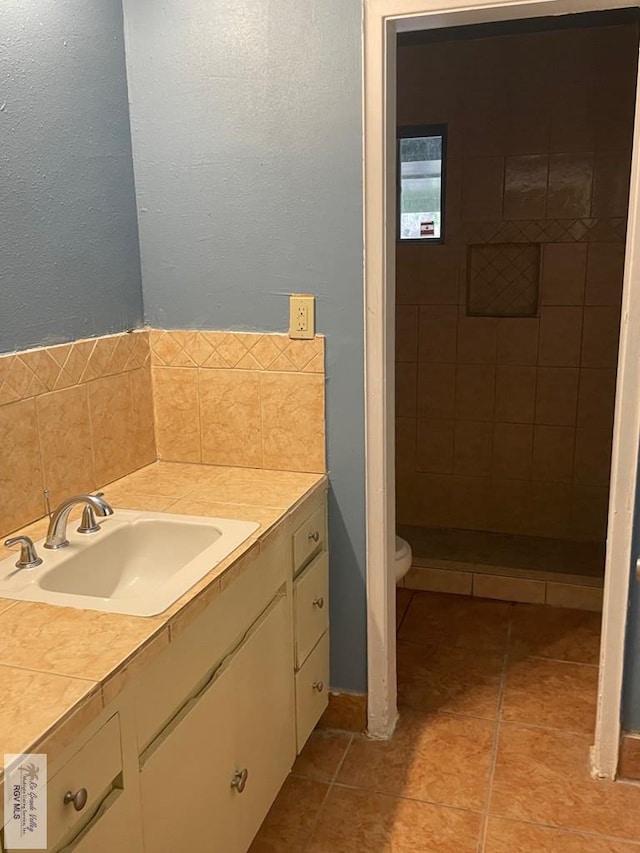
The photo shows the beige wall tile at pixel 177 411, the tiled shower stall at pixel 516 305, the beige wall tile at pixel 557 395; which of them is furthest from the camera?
the beige wall tile at pixel 557 395

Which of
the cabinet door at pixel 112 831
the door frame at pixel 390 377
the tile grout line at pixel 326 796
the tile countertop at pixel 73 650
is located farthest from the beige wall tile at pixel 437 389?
the cabinet door at pixel 112 831

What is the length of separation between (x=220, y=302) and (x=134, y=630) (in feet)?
3.76

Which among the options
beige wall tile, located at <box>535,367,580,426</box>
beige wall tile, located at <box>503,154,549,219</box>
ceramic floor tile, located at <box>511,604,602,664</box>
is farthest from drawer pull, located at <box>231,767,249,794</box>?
beige wall tile, located at <box>503,154,549,219</box>

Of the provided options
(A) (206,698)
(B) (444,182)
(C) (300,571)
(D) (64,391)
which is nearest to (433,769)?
(C) (300,571)

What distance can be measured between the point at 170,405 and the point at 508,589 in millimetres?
1719

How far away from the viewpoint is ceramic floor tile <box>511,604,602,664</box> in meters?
2.82

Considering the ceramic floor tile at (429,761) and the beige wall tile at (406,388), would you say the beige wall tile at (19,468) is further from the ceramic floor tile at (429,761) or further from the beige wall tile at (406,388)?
the beige wall tile at (406,388)

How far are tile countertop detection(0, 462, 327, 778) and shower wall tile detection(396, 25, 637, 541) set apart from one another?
2.01 metres

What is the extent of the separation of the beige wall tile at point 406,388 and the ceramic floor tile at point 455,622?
3.13 ft

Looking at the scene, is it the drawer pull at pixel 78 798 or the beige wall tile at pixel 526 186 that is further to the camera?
the beige wall tile at pixel 526 186

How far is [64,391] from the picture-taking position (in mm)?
1918

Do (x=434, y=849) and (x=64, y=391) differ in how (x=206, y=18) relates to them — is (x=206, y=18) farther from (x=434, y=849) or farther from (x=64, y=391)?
(x=434, y=849)

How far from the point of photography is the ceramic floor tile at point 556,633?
282 centimetres

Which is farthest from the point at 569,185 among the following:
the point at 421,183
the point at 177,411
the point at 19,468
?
the point at 19,468
